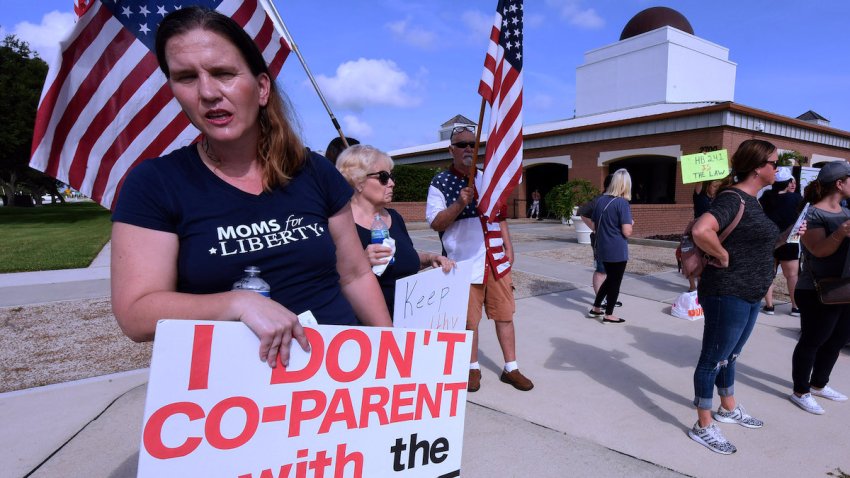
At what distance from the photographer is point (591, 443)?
10.0 ft

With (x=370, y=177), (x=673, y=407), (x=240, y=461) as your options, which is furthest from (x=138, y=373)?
(x=673, y=407)

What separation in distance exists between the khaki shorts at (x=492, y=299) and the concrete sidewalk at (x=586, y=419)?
1.95 feet

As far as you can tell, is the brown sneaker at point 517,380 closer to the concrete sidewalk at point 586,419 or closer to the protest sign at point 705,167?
the concrete sidewalk at point 586,419

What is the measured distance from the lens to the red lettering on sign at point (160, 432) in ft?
3.70

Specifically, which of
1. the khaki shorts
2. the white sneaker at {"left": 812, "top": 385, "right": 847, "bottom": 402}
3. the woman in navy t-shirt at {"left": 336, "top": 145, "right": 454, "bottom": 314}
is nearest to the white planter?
the white sneaker at {"left": 812, "top": 385, "right": 847, "bottom": 402}

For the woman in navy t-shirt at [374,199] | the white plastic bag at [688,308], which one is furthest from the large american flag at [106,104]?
the white plastic bag at [688,308]

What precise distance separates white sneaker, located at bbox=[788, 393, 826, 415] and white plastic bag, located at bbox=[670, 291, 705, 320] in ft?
7.48

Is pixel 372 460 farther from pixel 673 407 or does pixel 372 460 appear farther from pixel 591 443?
pixel 673 407

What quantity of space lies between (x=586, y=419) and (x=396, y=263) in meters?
1.82

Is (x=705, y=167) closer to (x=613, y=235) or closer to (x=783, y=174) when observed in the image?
(x=783, y=174)

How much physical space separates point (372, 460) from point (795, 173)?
11639 mm

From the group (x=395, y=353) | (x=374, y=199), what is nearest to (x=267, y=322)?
(x=395, y=353)

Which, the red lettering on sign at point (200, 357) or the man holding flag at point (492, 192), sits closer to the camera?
the red lettering on sign at point (200, 357)

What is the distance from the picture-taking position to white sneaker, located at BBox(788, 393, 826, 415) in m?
3.48
